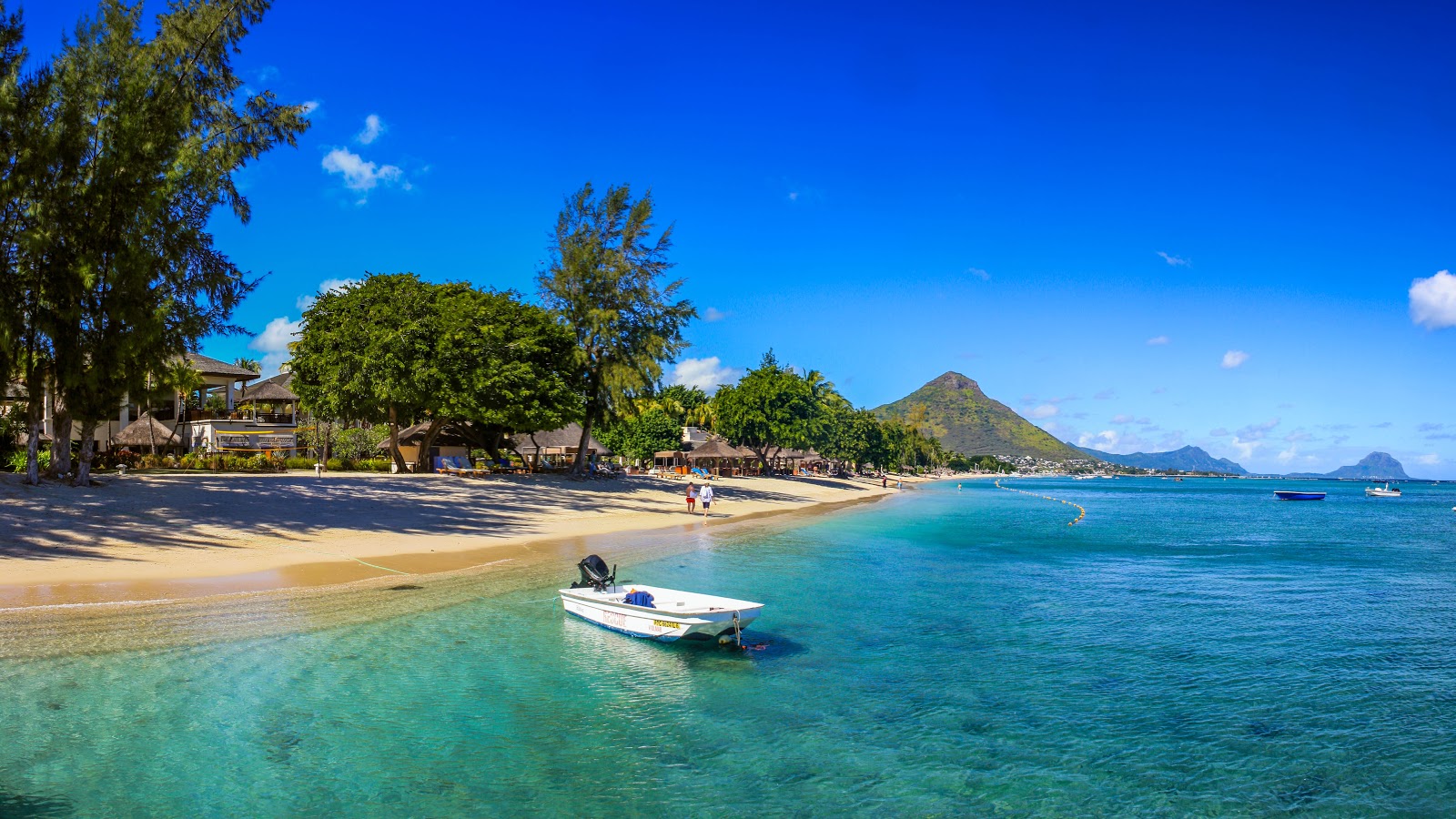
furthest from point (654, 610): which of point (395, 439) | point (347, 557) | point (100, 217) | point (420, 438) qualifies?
point (420, 438)

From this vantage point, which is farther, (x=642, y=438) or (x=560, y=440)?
(x=642, y=438)

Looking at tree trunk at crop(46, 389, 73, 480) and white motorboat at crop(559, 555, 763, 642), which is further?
tree trunk at crop(46, 389, 73, 480)

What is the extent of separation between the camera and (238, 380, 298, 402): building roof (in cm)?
4750

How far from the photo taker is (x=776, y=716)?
9.61m

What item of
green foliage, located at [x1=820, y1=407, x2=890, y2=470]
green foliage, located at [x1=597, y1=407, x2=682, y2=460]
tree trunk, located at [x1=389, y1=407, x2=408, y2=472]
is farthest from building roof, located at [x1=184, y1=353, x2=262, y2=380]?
green foliage, located at [x1=820, y1=407, x2=890, y2=470]

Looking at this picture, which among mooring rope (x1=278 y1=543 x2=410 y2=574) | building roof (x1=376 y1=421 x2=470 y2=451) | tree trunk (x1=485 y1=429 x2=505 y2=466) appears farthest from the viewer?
building roof (x1=376 y1=421 x2=470 y2=451)

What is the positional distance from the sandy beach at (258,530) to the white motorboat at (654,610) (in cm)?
590

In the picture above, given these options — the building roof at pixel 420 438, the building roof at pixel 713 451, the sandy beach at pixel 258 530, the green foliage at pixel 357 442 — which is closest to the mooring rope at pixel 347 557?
the sandy beach at pixel 258 530

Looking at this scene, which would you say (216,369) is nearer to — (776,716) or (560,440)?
(560,440)

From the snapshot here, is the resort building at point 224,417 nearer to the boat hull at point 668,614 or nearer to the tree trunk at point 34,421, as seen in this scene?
the tree trunk at point 34,421

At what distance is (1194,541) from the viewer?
3503cm

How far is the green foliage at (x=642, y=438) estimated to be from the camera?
7150cm

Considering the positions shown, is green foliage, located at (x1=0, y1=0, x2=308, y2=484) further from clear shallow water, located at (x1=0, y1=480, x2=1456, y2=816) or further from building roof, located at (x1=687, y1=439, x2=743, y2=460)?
building roof, located at (x1=687, y1=439, x2=743, y2=460)

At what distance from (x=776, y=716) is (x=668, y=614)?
3.15m
